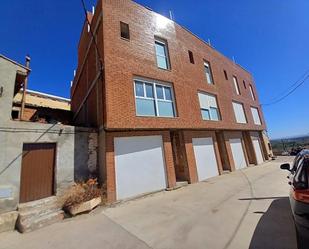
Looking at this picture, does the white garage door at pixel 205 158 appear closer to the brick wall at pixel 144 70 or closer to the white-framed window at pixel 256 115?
the brick wall at pixel 144 70

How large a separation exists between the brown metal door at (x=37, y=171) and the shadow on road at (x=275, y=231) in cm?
731

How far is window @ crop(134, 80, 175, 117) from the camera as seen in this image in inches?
371

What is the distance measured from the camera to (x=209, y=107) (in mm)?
13758

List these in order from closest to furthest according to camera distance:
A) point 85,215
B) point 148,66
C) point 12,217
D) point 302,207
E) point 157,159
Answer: point 302,207
point 12,217
point 85,215
point 157,159
point 148,66

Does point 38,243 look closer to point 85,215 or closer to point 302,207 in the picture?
point 85,215

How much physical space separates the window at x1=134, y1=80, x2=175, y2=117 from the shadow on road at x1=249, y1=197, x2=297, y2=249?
649 cm

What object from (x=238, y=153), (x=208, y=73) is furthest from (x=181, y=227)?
(x=208, y=73)

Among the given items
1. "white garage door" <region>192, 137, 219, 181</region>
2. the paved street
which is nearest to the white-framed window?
"white garage door" <region>192, 137, 219, 181</region>

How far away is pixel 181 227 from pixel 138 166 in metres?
4.25

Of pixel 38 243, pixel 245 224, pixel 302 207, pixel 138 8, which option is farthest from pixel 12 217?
pixel 138 8

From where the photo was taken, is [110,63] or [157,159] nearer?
[110,63]

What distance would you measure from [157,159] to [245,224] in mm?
5362

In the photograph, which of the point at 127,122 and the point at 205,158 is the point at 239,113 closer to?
the point at 205,158

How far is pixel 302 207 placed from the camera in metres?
2.63
